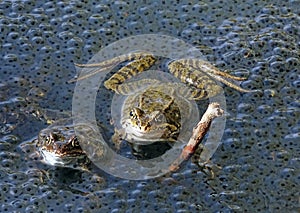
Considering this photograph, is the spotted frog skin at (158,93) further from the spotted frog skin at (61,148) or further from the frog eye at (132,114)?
the spotted frog skin at (61,148)

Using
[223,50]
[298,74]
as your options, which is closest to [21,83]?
[223,50]

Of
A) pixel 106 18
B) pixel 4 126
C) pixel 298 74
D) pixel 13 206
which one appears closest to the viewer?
pixel 13 206

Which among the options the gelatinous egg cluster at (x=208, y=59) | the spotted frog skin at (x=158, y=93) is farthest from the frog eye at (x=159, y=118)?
the gelatinous egg cluster at (x=208, y=59)

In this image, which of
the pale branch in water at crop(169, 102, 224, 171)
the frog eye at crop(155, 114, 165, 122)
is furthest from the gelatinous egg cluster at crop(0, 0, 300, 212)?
the frog eye at crop(155, 114, 165, 122)

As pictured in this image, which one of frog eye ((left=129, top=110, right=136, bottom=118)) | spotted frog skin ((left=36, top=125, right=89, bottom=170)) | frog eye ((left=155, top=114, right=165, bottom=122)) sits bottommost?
spotted frog skin ((left=36, top=125, right=89, bottom=170))

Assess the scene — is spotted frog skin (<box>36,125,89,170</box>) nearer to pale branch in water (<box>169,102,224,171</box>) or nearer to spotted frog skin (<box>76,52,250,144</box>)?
spotted frog skin (<box>76,52,250,144</box>)

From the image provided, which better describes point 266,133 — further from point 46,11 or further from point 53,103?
point 46,11
